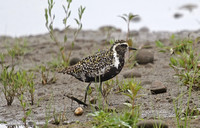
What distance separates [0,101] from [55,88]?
1024mm

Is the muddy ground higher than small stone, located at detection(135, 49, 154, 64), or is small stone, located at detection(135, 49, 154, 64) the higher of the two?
small stone, located at detection(135, 49, 154, 64)

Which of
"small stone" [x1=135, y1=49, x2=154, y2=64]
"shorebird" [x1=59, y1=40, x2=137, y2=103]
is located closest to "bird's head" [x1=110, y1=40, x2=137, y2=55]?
"shorebird" [x1=59, y1=40, x2=137, y2=103]

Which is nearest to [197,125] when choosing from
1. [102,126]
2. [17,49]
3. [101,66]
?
[102,126]

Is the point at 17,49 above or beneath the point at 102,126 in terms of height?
above

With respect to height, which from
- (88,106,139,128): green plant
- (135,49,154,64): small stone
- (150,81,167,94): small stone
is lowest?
(88,106,139,128): green plant

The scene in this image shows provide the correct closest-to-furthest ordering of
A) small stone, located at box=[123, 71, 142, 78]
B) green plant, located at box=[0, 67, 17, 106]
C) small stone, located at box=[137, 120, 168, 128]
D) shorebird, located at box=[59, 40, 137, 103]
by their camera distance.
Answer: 1. small stone, located at box=[137, 120, 168, 128]
2. shorebird, located at box=[59, 40, 137, 103]
3. green plant, located at box=[0, 67, 17, 106]
4. small stone, located at box=[123, 71, 142, 78]

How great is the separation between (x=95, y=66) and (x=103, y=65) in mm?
A: 117

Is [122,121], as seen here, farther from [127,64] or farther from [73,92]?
[127,64]

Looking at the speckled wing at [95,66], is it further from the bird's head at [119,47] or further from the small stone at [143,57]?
the small stone at [143,57]

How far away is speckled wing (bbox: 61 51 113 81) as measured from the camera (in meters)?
5.77

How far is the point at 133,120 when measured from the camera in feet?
15.0

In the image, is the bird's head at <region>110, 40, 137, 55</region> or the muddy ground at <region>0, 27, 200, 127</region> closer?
the muddy ground at <region>0, 27, 200, 127</region>

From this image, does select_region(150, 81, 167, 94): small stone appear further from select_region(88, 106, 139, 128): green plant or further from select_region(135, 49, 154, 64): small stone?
select_region(135, 49, 154, 64): small stone

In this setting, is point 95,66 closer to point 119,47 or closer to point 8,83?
point 119,47
